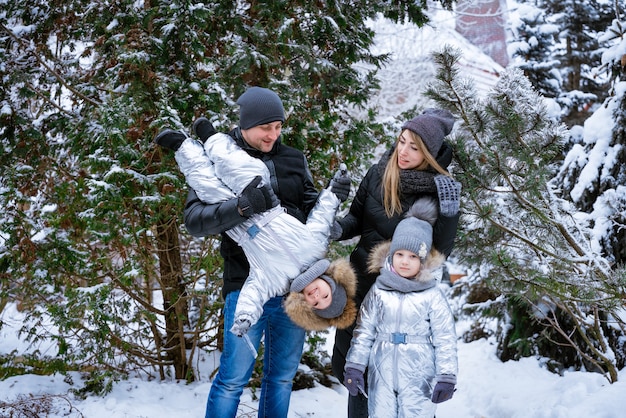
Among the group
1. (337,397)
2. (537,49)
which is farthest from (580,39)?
(337,397)

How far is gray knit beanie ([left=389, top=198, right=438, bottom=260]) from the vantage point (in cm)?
253

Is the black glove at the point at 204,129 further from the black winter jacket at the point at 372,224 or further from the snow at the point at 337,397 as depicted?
the snow at the point at 337,397

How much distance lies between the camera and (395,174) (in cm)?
273

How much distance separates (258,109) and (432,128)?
34.9 inches

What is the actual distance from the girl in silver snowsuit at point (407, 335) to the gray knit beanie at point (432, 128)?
311 millimetres

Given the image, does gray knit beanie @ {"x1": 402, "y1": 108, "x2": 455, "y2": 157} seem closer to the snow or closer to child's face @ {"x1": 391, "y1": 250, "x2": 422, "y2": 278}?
child's face @ {"x1": 391, "y1": 250, "x2": 422, "y2": 278}

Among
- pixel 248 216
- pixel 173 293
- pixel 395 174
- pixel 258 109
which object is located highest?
pixel 258 109

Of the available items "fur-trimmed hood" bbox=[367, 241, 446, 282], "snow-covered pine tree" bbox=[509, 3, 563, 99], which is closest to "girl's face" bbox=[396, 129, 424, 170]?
"fur-trimmed hood" bbox=[367, 241, 446, 282]

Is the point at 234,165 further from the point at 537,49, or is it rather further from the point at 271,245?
the point at 537,49

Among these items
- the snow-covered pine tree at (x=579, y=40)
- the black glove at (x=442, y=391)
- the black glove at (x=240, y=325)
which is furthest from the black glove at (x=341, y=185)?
the snow-covered pine tree at (x=579, y=40)

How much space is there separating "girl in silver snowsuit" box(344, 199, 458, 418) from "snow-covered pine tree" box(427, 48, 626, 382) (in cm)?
50

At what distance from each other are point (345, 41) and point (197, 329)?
8.77 feet

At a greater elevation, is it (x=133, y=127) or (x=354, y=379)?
(x=133, y=127)

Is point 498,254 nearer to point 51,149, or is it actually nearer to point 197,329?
point 197,329
